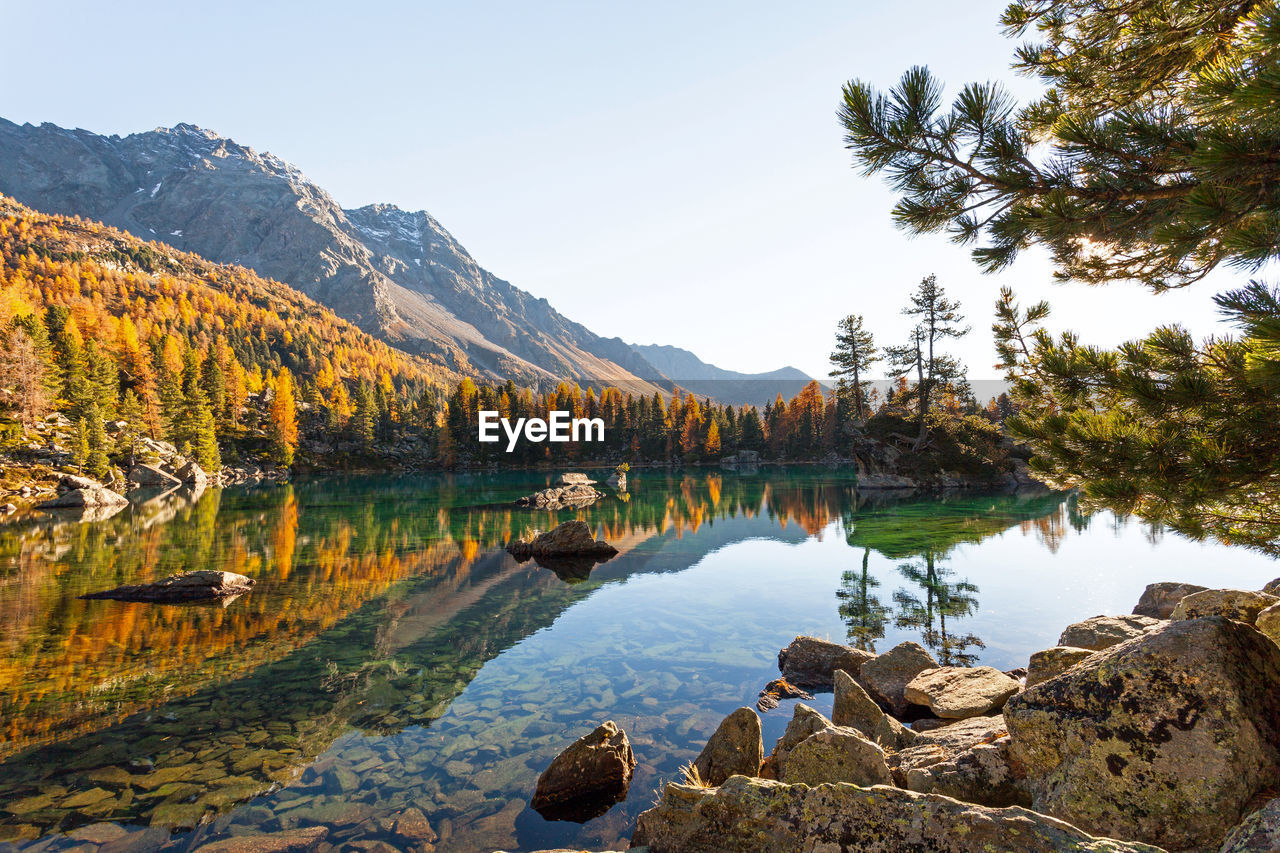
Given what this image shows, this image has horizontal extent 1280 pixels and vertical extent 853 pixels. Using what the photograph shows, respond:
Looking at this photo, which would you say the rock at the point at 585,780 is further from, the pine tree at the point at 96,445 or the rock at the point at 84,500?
the pine tree at the point at 96,445

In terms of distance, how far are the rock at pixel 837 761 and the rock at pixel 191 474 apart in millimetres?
87763

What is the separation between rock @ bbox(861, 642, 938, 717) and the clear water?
2.00 m

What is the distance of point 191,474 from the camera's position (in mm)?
72125

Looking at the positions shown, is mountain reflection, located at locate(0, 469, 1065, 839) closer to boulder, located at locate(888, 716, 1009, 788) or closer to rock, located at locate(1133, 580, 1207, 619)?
rock, located at locate(1133, 580, 1207, 619)

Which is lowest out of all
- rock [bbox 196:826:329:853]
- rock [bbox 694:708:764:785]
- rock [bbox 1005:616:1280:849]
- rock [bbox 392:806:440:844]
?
rock [bbox 392:806:440:844]

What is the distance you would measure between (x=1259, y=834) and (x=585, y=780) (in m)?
7.38

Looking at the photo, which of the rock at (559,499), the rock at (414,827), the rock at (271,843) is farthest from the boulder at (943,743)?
the rock at (559,499)

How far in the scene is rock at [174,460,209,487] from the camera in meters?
72.0

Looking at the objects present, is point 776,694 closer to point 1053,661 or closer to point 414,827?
point 1053,661

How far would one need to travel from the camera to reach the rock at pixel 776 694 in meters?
11.3

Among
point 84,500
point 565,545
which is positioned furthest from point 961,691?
point 84,500

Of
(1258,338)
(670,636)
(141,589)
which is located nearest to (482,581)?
(670,636)

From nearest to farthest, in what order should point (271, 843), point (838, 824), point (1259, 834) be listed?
point (1259, 834) → point (838, 824) → point (271, 843)

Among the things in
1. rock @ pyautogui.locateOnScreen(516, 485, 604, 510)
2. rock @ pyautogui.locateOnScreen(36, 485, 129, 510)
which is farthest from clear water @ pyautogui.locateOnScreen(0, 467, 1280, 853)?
rock @ pyautogui.locateOnScreen(36, 485, 129, 510)
